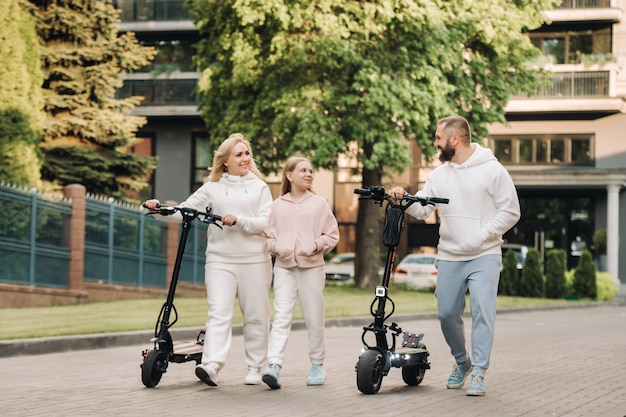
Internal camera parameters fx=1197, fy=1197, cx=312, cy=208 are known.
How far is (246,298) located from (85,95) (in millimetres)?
24016

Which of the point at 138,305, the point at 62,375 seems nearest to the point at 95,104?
the point at 138,305

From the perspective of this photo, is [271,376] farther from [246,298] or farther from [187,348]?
[187,348]

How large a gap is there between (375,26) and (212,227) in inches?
878

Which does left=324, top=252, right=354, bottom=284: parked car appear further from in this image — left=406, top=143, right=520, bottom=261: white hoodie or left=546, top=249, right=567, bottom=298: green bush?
left=406, top=143, right=520, bottom=261: white hoodie

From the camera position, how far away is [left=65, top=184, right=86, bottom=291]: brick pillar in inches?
947

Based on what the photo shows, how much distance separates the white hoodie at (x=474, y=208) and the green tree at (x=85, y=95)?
23630 mm

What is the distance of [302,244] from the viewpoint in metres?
9.60

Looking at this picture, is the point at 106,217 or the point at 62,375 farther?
the point at 106,217

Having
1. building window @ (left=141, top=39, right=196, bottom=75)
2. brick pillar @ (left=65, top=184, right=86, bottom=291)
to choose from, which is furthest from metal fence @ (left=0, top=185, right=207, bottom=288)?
building window @ (left=141, top=39, right=196, bottom=75)

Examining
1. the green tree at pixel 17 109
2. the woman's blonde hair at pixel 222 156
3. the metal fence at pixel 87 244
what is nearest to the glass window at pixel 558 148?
the metal fence at pixel 87 244

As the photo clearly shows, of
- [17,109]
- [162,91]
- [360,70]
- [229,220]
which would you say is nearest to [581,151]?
[162,91]

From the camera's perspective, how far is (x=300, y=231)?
966cm

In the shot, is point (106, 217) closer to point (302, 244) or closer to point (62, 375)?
point (62, 375)

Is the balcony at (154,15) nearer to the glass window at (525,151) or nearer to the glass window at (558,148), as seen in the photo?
the glass window at (525,151)
